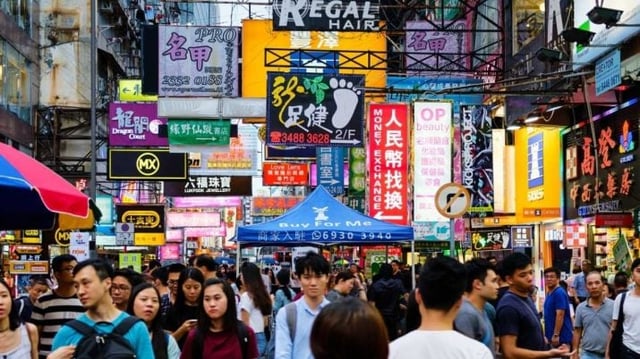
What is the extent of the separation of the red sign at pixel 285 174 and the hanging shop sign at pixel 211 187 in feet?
10.2

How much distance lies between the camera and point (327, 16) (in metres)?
20.3

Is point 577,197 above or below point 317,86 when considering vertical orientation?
below

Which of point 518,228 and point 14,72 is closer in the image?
point 518,228

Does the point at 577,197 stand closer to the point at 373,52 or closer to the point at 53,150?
the point at 373,52

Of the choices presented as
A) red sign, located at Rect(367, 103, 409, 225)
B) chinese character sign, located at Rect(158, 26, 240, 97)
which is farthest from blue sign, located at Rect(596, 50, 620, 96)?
chinese character sign, located at Rect(158, 26, 240, 97)

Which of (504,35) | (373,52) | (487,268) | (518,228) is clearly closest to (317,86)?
(373,52)

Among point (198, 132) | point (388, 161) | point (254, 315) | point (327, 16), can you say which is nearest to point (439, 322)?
point (254, 315)

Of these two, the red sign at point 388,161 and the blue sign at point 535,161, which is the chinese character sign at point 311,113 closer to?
the red sign at point 388,161

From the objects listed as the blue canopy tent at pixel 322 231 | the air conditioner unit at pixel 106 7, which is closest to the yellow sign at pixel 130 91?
the air conditioner unit at pixel 106 7

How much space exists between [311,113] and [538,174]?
9053 mm

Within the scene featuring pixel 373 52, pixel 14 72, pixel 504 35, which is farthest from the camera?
pixel 14 72

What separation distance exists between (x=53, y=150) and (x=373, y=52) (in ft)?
55.1

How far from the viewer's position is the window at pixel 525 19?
84.6 feet

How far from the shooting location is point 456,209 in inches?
547
